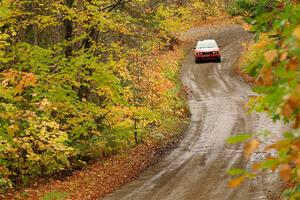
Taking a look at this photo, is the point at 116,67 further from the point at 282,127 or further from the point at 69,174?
the point at 282,127

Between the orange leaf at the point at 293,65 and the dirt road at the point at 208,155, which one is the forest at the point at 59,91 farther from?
the orange leaf at the point at 293,65

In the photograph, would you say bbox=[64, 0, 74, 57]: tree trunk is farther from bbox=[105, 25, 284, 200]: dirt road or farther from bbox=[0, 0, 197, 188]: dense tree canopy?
bbox=[105, 25, 284, 200]: dirt road

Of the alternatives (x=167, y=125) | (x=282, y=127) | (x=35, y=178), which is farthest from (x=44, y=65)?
(x=282, y=127)

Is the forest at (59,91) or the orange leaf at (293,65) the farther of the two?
the forest at (59,91)

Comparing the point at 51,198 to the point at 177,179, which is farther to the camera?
the point at 177,179

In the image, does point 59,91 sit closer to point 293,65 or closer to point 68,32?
point 68,32

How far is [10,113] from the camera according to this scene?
1080cm

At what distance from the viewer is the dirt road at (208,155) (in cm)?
1192

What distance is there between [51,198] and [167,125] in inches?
385

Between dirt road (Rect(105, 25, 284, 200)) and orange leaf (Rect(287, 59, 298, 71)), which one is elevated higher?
orange leaf (Rect(287, 59, 298, 71))

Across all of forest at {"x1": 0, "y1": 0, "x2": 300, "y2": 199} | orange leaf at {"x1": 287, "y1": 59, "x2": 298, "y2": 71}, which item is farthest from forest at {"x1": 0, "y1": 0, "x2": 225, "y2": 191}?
orange leaf at {"x1": 287, "y1": 59, "x2": 298, "y2": 71}

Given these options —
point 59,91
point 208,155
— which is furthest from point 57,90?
point 208,155

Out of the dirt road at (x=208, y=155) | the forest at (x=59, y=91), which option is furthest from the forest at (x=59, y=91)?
the dirt road at (x=208, y=155)

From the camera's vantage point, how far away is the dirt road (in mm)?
11922
